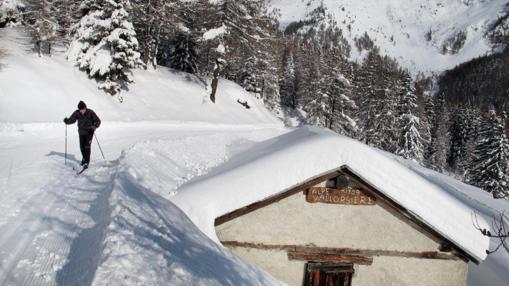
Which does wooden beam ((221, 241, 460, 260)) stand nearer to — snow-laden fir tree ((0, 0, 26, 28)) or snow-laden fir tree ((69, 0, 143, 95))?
snow-laden fir tree ((0, 0, 26, 28))

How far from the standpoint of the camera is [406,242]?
8.94 meters

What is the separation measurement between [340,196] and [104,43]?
20.8 metres

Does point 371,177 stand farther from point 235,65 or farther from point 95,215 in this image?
point 235,65

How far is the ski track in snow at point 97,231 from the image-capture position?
5.39 m

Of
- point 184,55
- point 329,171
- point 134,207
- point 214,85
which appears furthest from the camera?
point 184,55

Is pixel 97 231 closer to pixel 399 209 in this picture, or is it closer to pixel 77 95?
pixel 399 209

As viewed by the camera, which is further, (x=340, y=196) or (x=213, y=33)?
(x=213, y=33)

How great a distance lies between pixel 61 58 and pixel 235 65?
134 ft

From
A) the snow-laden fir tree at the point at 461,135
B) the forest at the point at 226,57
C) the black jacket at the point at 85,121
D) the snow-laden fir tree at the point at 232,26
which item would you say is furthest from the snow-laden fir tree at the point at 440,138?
the black jacket at the point at 85,121

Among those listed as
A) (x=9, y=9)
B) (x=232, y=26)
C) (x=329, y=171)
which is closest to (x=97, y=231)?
(x=329, y=171)

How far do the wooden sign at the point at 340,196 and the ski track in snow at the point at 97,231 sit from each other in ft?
6.56

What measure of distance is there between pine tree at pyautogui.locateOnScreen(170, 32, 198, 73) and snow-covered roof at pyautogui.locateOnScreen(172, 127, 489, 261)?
4024cm

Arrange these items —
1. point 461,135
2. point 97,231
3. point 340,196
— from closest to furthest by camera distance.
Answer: point 97,231 < point 340,196 < point 461,135

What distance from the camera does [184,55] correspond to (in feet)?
155
